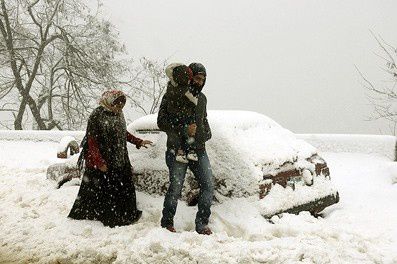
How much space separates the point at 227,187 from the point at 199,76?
55.7 inches

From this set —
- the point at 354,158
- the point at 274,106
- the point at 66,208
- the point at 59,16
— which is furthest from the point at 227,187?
the point at 274,106

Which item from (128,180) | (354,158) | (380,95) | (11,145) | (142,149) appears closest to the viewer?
(128,180)

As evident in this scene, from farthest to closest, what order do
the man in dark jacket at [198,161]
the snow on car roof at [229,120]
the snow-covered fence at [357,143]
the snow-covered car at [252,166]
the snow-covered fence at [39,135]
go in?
the snow-covered fence at [39,135], the snow-covered fence at [357,143], the snow on car roof at [229,120], the snow-covered car at [252,166], the man in dark jacket at [198,161]

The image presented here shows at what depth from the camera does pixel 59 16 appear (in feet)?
67.7

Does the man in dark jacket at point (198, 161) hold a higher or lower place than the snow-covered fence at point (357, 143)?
higher

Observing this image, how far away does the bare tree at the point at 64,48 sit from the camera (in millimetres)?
18641

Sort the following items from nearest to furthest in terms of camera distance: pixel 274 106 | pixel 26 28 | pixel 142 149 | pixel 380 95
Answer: pixel 142 149
pixel 380 95
pixel 26 28
pixel 274 106

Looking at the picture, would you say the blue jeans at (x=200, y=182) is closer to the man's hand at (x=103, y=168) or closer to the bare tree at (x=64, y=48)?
the man's hand at (x=103, y=168)

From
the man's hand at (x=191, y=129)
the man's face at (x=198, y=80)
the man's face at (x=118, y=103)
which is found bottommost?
the man's hand at (x=191, y=129)

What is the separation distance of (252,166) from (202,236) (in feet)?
3.31

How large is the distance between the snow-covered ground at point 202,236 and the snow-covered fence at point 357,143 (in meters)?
5.01

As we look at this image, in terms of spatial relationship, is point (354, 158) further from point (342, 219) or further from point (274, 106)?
point (274, 106)

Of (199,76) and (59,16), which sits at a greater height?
(59,16)

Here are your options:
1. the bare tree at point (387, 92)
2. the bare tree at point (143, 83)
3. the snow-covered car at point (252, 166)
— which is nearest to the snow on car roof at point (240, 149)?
the snow-covered car at point (252, 166)
